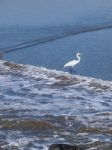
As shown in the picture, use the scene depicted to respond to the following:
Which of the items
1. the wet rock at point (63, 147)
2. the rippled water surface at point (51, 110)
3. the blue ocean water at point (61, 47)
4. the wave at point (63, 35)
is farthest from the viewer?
the wave at point (63, 35)

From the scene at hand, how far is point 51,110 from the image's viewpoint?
526 cm

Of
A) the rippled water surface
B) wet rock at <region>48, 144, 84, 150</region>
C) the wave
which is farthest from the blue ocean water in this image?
wet rock at <region>48, 144, 84, 150</region>

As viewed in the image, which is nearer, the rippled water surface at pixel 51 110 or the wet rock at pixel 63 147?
the wet rock at pixel 63 147

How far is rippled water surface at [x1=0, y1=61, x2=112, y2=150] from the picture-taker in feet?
14.3

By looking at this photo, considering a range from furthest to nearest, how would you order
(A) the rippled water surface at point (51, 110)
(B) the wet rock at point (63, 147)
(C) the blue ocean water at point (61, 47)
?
1. (C) the blue ocean water at point (61, 47)
2. (A) the rippled water surface at point (51, 110)
3. (B) the wet rock at point (63, 147)

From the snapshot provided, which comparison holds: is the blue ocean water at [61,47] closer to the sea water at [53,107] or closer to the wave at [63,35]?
the wave at [63,35]

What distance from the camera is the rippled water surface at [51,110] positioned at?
4.37 m

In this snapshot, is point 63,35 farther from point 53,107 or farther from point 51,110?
point 51,110

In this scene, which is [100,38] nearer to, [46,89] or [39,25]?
[39,25]

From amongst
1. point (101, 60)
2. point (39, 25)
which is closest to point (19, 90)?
point (101, 60)

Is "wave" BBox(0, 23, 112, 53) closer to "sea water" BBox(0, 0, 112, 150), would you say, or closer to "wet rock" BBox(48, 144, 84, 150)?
"sea water" BBox(0, 0, 112, 150)

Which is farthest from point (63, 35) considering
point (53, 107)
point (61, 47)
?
point (53, 107)

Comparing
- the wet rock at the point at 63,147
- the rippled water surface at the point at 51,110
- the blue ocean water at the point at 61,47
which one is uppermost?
the blue ocean water at the point at 61,47

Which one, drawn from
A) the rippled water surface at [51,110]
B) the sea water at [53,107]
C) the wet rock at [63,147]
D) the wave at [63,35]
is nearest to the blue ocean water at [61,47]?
the wave at [63,35]
